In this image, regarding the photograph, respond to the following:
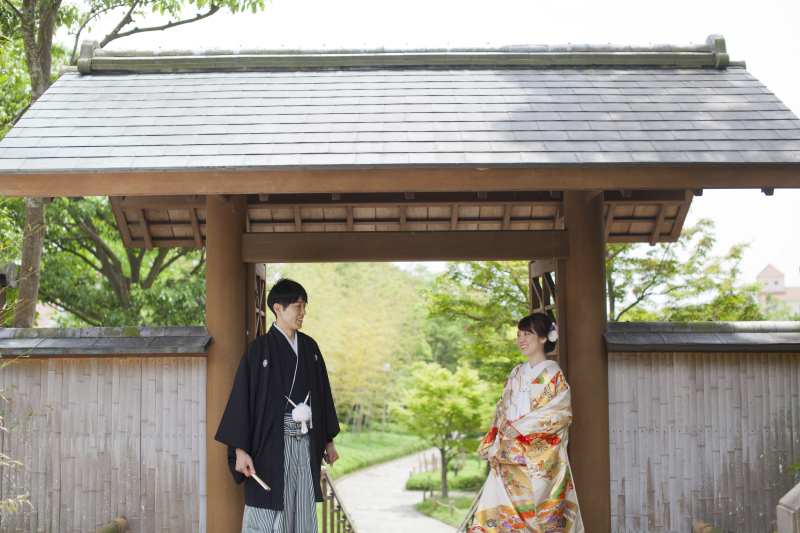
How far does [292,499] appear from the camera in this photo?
3539 millimetres

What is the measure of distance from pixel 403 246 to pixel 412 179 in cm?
137

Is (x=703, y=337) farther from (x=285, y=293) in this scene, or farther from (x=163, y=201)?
(x=163, y=201)

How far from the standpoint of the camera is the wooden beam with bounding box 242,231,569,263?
14.9ft

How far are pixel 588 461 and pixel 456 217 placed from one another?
7.81 ft

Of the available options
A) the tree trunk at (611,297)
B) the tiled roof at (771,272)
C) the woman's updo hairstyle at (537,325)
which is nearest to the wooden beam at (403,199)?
the woman's updo hairstyle at (537,325)

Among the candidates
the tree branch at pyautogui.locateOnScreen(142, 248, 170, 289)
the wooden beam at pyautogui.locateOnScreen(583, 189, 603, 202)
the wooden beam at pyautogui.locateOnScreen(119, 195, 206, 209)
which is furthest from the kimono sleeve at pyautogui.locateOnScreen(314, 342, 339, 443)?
the tree branch at pyautogui.locateOnScreen(142, 248, 170, 289)

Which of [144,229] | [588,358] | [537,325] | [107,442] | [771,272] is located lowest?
[107,442]

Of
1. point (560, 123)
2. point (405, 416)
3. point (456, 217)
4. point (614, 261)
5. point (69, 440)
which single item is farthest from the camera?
point (405, 416)

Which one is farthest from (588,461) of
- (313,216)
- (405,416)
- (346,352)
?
(346,352)

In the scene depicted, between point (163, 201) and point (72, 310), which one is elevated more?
point (163, 201)

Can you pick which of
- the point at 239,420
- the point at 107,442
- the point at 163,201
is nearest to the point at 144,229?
the point at 163,201

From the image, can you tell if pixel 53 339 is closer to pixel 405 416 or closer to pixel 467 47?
pixel 467 47

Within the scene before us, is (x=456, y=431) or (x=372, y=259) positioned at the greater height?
(x=372, y=259)

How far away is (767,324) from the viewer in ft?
14.3
